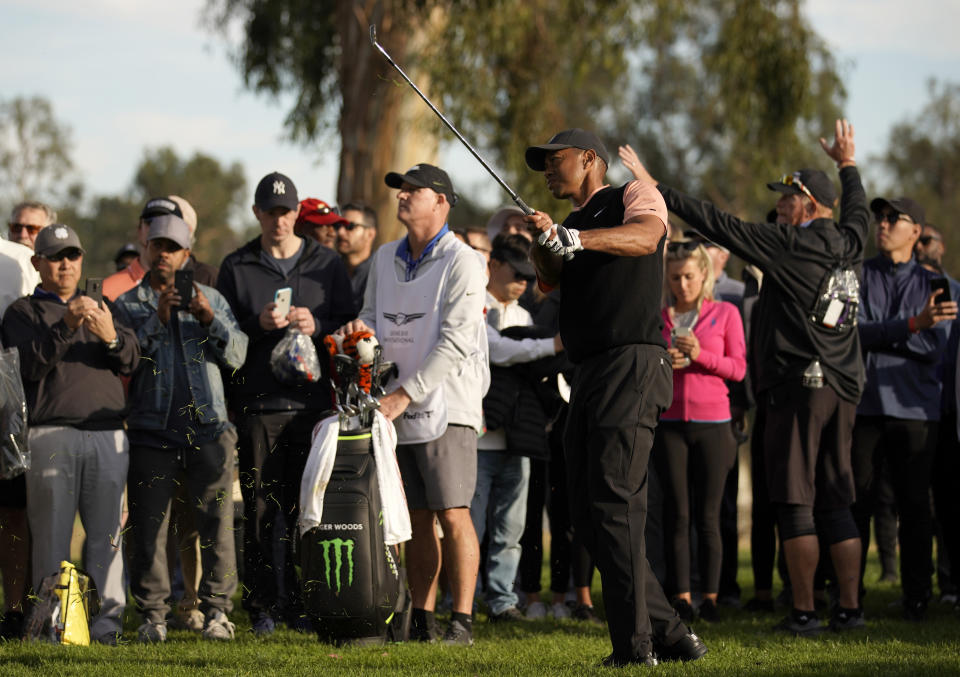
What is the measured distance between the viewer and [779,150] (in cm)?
1736

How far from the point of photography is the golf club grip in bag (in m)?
6.23

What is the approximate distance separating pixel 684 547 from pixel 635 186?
3119 millimetres

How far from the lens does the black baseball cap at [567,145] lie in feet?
19.4

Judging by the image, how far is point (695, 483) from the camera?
8234 millimetres

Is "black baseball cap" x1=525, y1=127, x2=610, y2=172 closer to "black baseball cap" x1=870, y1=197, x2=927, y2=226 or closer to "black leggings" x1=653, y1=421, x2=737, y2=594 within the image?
"black leggings" x1=653, y1=421, x2=737, y2=594

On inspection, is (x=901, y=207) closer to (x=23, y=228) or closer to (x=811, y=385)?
(x=811, y=385)

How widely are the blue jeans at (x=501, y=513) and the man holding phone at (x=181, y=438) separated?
5.50 ft

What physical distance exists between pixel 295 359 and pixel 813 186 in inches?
130

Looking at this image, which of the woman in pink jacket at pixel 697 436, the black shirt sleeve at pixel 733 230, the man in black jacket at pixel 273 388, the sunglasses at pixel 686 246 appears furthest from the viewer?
the sunglasses at pixel 686 246

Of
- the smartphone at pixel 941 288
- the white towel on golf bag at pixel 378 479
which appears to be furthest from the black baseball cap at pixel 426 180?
the smartphone at pixel 941 288

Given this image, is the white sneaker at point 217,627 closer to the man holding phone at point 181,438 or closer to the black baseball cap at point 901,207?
the man holding phone at point 181,438

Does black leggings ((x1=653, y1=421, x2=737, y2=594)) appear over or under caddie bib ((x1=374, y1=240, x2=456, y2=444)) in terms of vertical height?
under

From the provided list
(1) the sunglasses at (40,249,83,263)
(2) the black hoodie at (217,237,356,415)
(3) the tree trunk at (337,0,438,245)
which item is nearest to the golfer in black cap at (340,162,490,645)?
(2) the black hoodie at (217,237,356,415)

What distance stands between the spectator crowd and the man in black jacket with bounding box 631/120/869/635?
14 mm
